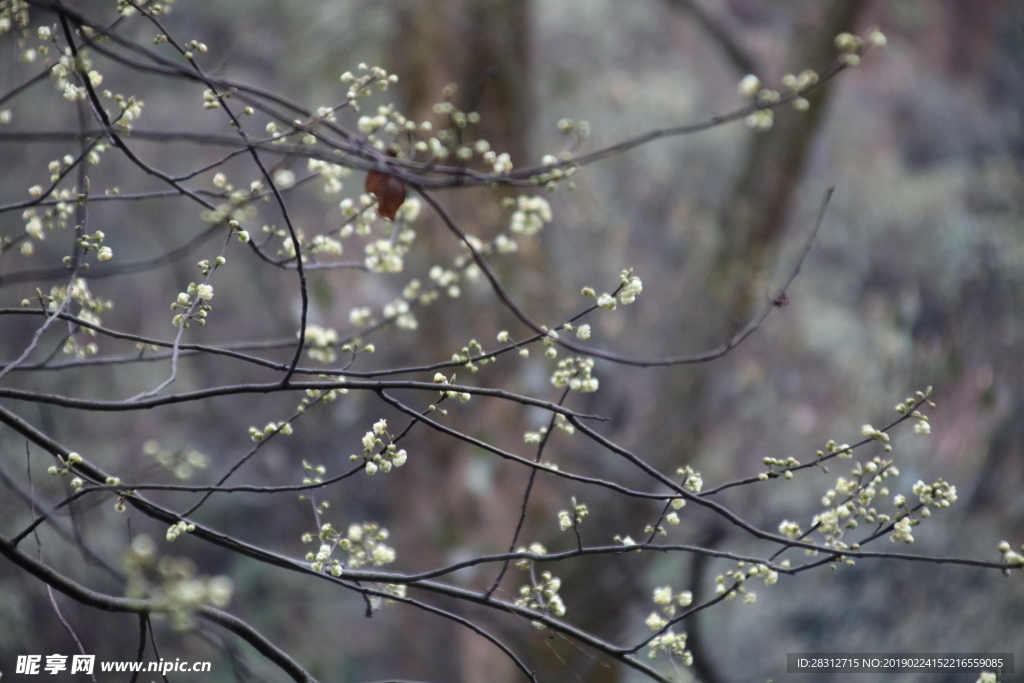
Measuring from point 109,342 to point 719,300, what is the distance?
4.22 meters

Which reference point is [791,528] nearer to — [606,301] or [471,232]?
[606,301]

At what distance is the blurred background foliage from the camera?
137 inches

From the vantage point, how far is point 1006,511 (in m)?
→ 3.33

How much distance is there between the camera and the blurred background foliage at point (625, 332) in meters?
3.47

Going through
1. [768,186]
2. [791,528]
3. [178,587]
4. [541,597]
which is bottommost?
[178,587]

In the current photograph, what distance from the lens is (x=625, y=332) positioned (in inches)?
250

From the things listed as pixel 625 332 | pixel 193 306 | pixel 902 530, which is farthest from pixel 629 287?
pixel 625 332

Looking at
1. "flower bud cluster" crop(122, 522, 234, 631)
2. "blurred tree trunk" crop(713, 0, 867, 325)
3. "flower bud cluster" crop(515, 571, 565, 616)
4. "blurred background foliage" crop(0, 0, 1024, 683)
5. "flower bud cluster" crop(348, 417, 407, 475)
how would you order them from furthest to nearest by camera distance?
"blurred tree trunk" crop(713, 0, 867, 325) → "blurred background foliage" crop(0, 0, 1024, 683) → "flower bud cluster" crop(515, 571, 565, 616) → "flower bud cluster" crop(348, 417, 407, 475) → "flower bud cluster" crop(122, 522, 234, 631)

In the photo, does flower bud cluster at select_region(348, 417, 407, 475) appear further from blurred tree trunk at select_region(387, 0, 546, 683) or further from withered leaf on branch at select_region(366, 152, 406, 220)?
blurred tree trunk at select_region(387, 0, 546, 683)

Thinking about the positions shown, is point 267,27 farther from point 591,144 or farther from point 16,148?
point 591,144

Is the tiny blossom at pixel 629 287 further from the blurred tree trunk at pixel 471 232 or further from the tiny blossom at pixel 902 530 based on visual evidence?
the blurred tree trunk at pixel 471 232

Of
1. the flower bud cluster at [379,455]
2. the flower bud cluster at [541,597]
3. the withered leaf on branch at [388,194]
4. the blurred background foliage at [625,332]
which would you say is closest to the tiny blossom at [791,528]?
the flower bud cluster at [541,597]

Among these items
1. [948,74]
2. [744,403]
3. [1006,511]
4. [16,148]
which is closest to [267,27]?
[16,148]

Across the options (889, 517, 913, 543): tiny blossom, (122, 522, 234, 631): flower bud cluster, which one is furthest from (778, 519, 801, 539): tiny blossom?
(122, 522, 234, 631): flower bud cluster
